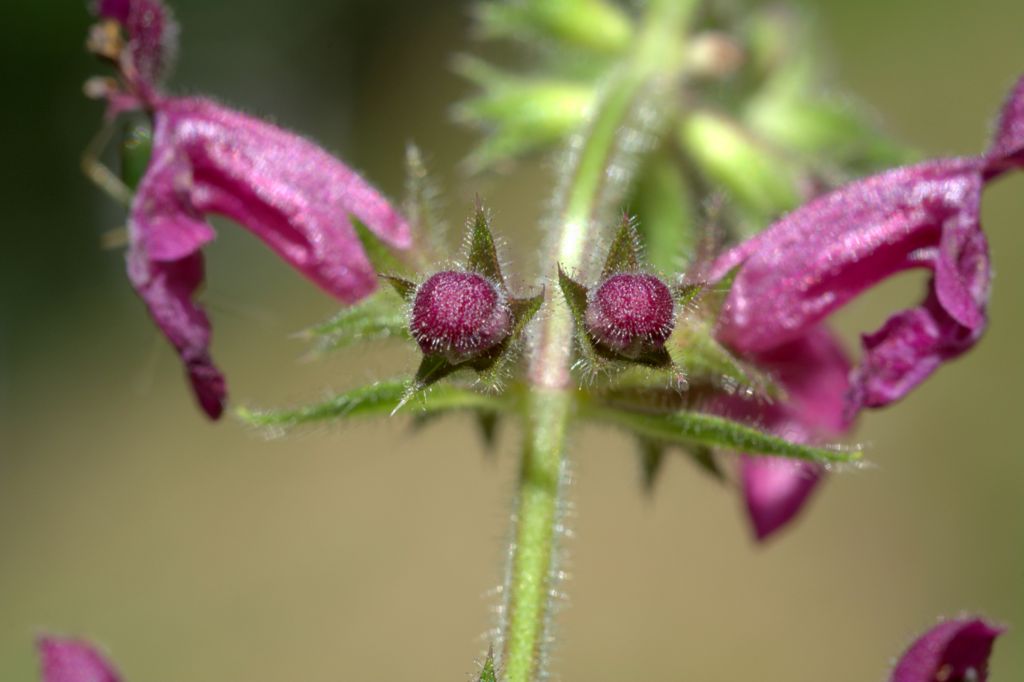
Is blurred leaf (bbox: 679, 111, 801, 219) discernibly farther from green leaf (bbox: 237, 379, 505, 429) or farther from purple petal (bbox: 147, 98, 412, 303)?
green leaf (bbox: 237, 379, 505, 429)

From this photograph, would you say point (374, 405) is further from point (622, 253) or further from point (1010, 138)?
point (1010, 138)

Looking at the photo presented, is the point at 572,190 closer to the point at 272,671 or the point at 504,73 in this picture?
the point at 504,73

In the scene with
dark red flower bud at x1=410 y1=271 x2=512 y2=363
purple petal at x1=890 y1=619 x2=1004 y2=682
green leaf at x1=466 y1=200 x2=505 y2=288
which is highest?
green leaf at x1=466 y1=200 x2=505 y2=288

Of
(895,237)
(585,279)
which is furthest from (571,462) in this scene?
(895,237)

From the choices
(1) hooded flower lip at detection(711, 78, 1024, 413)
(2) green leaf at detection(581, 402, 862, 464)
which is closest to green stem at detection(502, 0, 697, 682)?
(2) green leaf at detection(581, 402, 862, 464)

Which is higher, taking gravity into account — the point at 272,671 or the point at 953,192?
the point at 272,671

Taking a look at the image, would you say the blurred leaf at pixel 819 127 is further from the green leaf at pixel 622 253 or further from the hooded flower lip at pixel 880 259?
the green leaf at pixel 622 253
